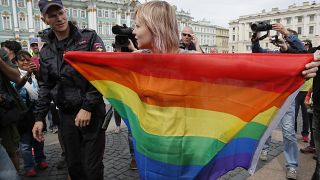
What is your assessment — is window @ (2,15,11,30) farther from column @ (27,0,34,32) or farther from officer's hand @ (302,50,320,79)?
officer's hand @ (302,50,320,79)

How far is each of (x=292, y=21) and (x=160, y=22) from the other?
3895 inches

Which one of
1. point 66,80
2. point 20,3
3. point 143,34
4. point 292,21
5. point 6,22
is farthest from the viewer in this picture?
point 292,21

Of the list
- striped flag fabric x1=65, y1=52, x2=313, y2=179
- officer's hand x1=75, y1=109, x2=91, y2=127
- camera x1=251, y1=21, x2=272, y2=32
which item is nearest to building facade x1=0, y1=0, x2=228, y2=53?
camera x1=251, y1=21, x2=272, y2=32

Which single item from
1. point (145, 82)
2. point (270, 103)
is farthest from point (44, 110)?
point (270, 103)

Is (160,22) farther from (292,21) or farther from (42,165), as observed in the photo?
(292,21)

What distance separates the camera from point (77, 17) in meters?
66.1

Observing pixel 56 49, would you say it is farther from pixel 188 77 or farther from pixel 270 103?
pixel 270 103

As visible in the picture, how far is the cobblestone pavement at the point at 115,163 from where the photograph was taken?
4.15m

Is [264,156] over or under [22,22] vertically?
under

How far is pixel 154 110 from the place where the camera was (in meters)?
1.90

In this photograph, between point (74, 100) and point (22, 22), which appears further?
point (22, 22)

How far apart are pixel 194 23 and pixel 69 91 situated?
341 feet

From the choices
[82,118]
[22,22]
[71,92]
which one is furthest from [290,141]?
[22,22]

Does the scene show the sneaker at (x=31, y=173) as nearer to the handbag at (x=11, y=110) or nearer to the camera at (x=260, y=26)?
the handbag at (x=11, y=110)
